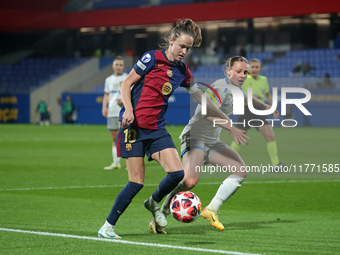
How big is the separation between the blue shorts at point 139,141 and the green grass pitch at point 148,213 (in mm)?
873

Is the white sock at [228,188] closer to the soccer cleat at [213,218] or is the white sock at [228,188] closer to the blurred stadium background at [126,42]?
the soccer cleat at [213,218]

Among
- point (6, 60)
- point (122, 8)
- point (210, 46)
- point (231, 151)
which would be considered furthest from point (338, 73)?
point (231, 151)

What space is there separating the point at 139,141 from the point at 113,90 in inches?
308

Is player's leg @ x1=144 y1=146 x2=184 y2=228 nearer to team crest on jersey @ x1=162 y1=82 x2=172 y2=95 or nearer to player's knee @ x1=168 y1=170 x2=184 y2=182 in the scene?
player's knee @ x1=168 y1=170 x2=184 y2=182

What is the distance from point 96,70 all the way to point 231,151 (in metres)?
40.2

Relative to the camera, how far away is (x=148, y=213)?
8750mm

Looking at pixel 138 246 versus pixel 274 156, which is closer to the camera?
pixel 138 246

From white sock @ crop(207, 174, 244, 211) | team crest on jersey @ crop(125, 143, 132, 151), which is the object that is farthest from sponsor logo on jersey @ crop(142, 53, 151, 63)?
white sock @ crop(207, 174, 244, 211)

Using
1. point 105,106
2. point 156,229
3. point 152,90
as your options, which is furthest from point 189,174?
point 105,106

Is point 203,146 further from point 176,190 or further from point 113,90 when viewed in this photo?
point 113,90

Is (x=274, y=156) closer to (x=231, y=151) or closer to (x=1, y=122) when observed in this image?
(x=231, y=151)

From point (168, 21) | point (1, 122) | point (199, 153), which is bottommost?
point (1, 122)

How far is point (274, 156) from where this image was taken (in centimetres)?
1430

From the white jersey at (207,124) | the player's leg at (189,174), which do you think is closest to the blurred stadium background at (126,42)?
the white jersey at (207,124)
